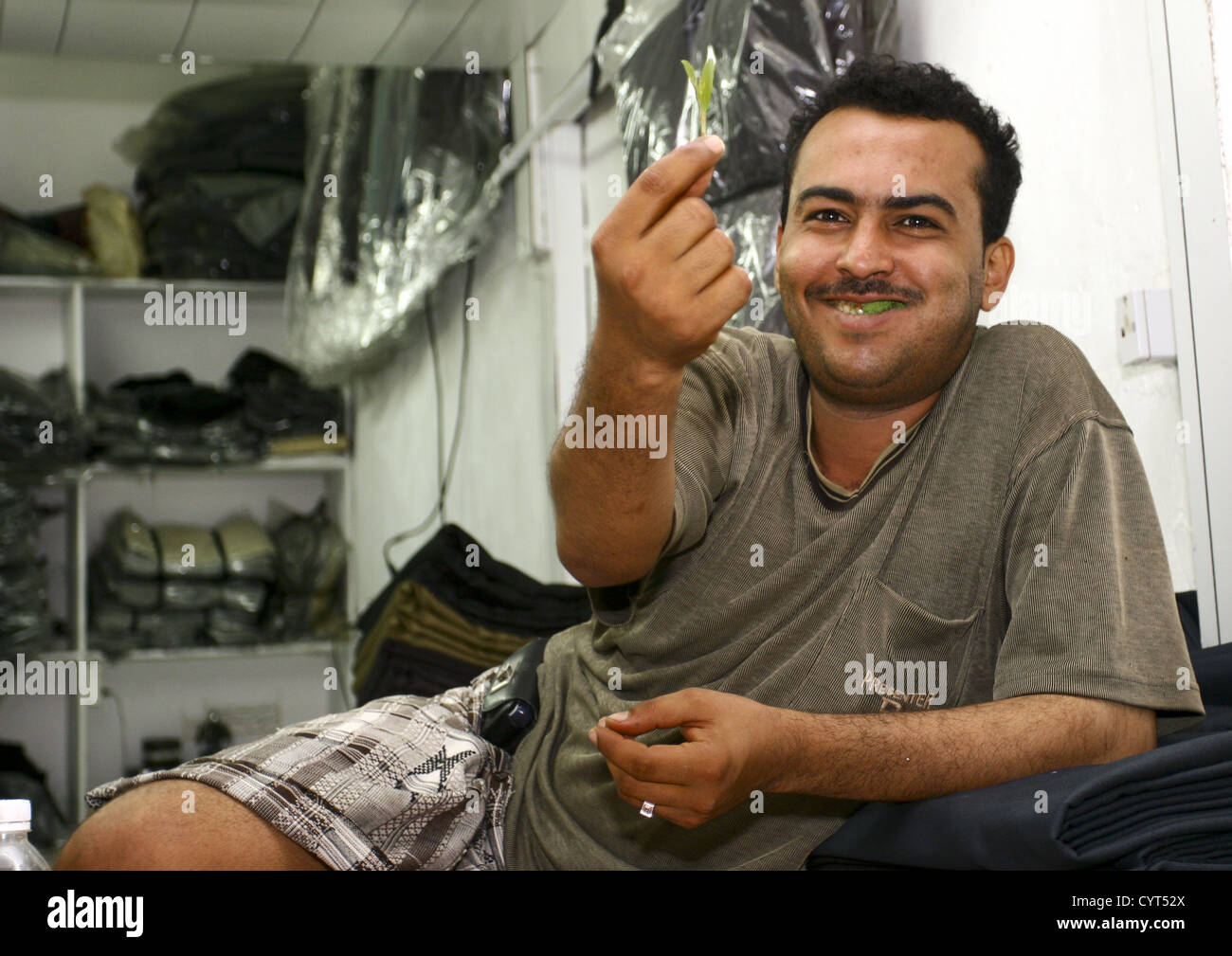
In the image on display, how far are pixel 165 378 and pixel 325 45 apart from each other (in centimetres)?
110

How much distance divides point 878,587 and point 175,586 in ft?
7.83

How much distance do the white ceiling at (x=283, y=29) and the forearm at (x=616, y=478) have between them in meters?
1.64

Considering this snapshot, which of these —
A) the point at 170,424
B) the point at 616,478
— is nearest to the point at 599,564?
the point at 616,478

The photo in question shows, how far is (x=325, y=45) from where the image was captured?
2328 mm

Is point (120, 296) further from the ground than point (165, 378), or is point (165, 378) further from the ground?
point (120, 296)

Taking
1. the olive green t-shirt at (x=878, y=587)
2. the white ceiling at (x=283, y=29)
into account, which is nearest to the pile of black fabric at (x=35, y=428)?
the white ceiling at (x=283, y=29)

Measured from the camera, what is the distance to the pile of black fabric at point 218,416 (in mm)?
2881

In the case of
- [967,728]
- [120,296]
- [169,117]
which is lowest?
[967,728]

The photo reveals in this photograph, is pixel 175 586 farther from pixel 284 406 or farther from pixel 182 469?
pixel 284 406

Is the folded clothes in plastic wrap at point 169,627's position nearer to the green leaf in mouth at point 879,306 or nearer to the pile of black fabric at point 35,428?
the pile of black fabric at point 35,428

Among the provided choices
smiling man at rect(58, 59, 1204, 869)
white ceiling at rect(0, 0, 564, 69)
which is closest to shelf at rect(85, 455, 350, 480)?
white ceiling at rect(0, 0, 564, 69)
